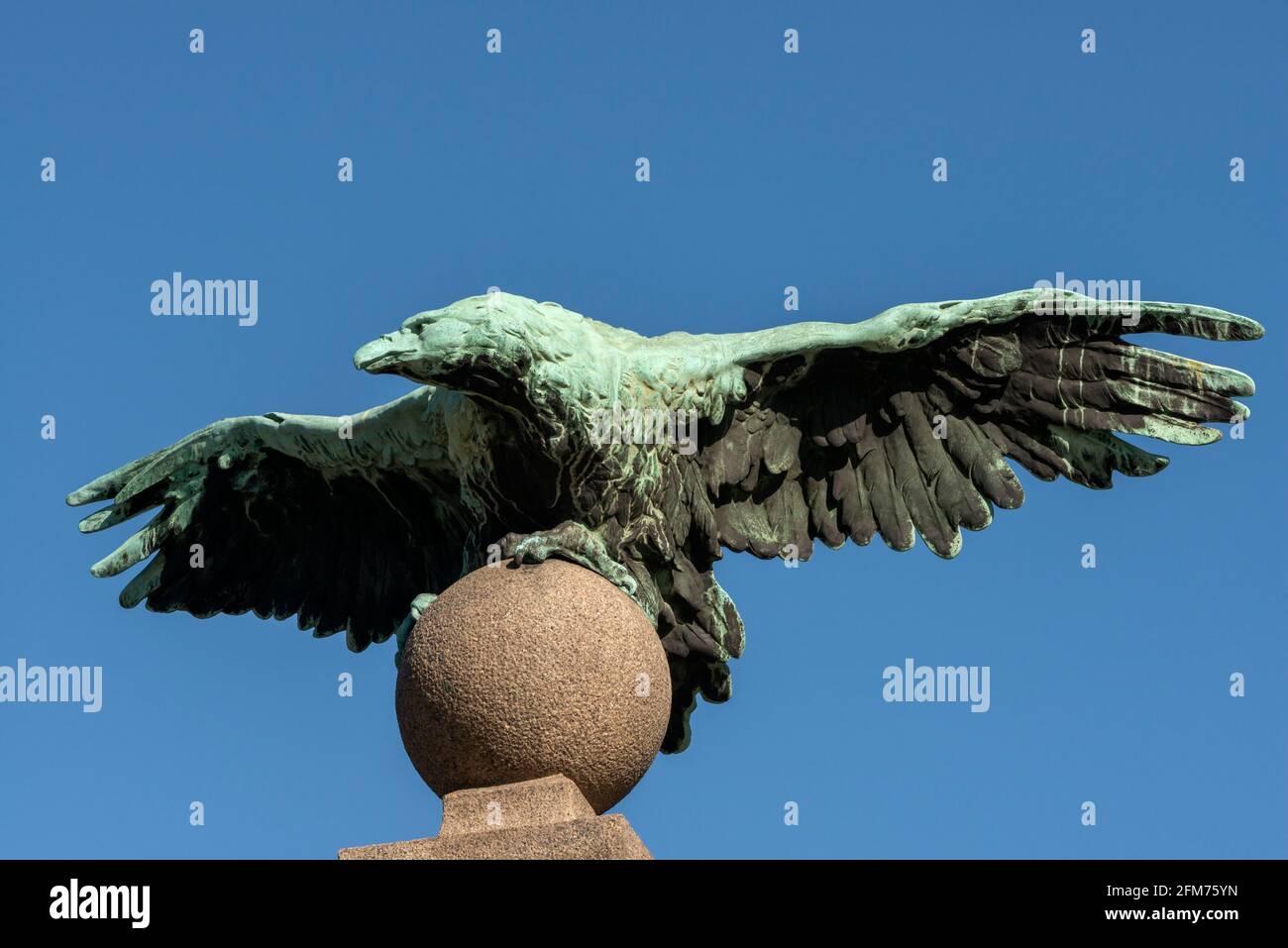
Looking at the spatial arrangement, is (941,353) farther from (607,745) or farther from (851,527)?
(607,745)

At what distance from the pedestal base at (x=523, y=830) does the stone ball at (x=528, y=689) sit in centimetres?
11

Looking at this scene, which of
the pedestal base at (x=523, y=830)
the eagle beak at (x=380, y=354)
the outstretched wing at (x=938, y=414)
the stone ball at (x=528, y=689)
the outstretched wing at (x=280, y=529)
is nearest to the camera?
the pedestal base at (x=523, y=830)

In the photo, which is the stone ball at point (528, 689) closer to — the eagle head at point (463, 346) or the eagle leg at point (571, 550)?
the eagle leg at point (571, 550)

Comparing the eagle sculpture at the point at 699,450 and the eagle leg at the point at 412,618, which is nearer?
the eagle leg at the point at 412,618

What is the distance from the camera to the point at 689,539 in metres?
15.3

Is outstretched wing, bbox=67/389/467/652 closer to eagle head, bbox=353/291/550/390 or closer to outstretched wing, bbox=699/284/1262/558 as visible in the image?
Answer: eagle head, bbox=353/291/550/390

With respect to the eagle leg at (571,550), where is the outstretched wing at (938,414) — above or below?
above

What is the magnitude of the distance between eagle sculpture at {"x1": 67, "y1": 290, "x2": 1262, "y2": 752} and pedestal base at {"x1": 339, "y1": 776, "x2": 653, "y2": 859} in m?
1.53

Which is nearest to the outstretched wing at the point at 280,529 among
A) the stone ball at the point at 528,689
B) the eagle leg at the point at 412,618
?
the eagle leg at the point at 412,618

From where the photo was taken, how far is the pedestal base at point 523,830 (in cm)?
1255

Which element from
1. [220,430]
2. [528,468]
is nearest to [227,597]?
[220,430]

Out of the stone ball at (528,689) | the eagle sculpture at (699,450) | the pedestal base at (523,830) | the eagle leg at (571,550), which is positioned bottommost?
the pedestal base at (523,830)

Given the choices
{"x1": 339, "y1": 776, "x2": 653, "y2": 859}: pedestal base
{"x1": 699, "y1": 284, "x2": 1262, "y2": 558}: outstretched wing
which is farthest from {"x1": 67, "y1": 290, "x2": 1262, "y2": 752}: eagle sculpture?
{"x1": 339, "y1": 776, "x2": 653, "y2": 859}: pedestal base

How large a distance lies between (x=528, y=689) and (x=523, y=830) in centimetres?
71
